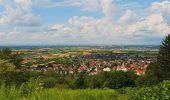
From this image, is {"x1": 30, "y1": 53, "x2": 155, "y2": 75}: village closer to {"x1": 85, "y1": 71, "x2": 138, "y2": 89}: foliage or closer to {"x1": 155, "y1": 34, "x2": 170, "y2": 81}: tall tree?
{"x1": 85, "y1": 71, "x2": 138, "y2": 89}: foliage

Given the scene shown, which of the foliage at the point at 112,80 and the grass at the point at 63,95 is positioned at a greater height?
the grass at the point at 63,95

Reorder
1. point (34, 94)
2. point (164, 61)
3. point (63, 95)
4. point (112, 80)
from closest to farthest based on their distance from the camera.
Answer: point (34, 94)
point (63, 95)
point (164, 61)
point (112, 80)

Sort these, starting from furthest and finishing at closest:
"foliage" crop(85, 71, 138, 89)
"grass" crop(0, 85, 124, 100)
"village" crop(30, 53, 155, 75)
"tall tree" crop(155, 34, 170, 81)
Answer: "village" crop(30, 53, 155, 75) < "foliage" crop(85, 71, 138, 89) < "tall tree" crop(155, 34, 170, 81) < "grass" crop(0, 85, 124, 100)

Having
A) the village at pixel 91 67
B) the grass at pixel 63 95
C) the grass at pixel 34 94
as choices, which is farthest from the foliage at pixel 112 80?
the grass at pixel 34 94

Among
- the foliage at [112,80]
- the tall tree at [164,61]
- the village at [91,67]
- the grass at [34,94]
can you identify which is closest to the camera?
the grass at [34,94]

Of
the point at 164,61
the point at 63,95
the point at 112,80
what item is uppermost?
the point at 63,95

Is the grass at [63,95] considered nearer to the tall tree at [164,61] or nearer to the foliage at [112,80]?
the tall tree at [164,61]

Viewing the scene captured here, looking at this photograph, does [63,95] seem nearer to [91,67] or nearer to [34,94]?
[34,94]

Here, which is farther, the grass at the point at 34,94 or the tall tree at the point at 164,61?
the tall tree at the point at 164,61

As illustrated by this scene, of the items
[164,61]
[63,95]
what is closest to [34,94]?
[63,95]

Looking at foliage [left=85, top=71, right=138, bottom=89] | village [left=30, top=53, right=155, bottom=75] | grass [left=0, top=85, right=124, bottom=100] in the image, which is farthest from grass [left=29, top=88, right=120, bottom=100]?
village [left=30, top=53, right=155, bottom=75]

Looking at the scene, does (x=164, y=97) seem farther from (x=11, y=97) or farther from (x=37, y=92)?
(x=11, y=97)
